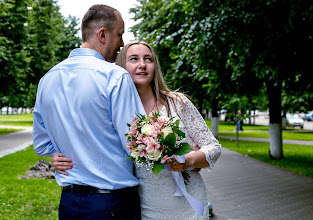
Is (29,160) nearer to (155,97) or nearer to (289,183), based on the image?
(289,183)

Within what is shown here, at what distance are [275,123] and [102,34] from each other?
12717 millimetres

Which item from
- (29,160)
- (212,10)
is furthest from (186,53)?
(29,160)

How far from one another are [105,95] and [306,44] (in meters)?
7.46

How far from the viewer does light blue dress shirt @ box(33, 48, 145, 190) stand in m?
2.12

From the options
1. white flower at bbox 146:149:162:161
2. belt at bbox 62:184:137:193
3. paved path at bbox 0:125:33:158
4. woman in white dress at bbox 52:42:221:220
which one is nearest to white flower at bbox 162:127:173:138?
white flower at bbox 146:149:162:161

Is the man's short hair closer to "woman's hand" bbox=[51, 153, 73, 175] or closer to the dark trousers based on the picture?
"woman's hand" bbox=[51, 153, 73, 175]

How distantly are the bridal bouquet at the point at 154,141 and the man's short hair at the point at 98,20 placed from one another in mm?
735

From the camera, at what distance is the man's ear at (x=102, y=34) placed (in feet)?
7.88

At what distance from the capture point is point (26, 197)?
7.18m

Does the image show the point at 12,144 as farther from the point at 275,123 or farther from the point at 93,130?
the point at 93,130

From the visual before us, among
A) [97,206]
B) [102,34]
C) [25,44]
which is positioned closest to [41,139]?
[97,206]

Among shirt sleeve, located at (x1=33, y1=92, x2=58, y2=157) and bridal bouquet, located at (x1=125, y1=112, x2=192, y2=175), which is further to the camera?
shirt sleeve, located at (x1=33, y1=92, x2=58, y2=157)

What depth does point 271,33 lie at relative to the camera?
302 inches

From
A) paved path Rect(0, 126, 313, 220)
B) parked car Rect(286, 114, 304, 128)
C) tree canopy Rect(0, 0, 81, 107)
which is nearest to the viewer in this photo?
paved path Rect(0, 126, 313, 220)
